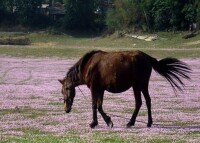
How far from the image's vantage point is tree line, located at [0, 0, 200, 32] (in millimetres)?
86188

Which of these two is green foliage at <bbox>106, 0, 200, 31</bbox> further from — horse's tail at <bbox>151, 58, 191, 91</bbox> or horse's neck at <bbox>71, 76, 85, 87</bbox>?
horse's neck at <bbox>71, 76, 85, 87</bbox>

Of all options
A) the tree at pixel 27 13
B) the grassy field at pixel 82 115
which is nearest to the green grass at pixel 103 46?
the tree at pixel 27 13

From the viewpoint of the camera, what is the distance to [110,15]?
96.2m

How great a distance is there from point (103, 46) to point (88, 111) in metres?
53.3

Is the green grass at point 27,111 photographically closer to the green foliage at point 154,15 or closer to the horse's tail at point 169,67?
the horse's tail at point 169,67

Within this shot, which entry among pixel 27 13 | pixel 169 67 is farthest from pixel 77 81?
pixel 27 13

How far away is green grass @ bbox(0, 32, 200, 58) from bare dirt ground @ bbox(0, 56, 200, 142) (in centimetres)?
2700

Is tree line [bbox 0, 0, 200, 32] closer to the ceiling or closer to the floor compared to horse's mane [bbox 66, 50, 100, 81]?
closer to the floor

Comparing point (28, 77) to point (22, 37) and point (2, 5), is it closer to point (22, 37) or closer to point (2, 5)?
point (22, 37)

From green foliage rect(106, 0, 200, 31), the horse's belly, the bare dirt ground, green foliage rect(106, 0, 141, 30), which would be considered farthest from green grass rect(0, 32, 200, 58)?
the horse's belly

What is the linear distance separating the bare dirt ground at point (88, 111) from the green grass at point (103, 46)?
88.6ft

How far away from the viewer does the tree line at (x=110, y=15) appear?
283ft

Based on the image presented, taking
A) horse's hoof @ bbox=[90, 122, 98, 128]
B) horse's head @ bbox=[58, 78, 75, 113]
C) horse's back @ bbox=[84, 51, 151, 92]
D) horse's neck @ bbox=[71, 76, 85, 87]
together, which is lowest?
horse's hoof @ bbox=[90, 122, 98, 128]

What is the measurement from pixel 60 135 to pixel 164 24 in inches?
2956
